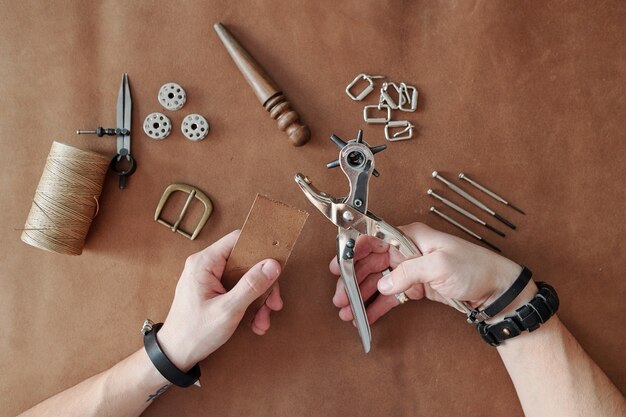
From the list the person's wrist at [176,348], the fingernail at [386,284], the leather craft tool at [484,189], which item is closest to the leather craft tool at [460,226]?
the leather craft tool at [484,189]

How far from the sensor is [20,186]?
5.74 feet

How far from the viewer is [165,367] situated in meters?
1.55

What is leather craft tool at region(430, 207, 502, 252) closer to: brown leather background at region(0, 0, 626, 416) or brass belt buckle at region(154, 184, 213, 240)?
brown leather background at region(0, 0, 626, 416)

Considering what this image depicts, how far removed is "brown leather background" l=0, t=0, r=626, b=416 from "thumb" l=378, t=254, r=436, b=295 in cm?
29

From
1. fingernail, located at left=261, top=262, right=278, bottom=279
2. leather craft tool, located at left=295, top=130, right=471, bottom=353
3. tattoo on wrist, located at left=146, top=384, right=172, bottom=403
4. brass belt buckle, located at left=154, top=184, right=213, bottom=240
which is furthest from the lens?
brass belt buckle, located at left=154, top=184, right=213, bottom=240

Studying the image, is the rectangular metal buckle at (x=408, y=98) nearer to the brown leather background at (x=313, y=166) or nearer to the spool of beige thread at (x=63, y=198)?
the brown leather background at (x=313, y=166)

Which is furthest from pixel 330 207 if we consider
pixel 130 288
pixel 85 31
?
pixel 85 31

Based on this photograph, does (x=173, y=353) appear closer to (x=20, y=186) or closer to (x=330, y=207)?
(x=330, y=207)

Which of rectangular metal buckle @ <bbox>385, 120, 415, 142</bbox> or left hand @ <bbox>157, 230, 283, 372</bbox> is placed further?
rectangular metal buckle @ <bbox>385, 120, 415, 142</bbox>

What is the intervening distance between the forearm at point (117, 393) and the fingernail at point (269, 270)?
42 cm

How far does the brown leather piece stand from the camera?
1523mm

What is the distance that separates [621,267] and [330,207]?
1028 millimetres

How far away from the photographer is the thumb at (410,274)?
1496 millimetres

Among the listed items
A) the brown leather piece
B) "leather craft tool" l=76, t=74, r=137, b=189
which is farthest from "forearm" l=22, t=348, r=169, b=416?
"leather craft tool" l=76, t=74, r=137, b=189
